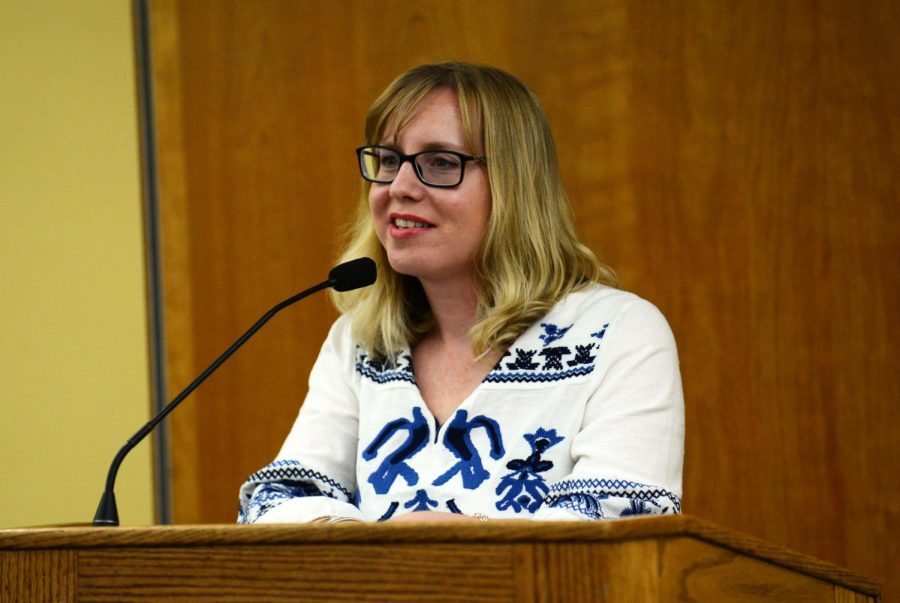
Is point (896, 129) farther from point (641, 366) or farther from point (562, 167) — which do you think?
point (641, 366)

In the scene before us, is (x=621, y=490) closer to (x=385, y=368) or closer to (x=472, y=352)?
(x=472, y=352)

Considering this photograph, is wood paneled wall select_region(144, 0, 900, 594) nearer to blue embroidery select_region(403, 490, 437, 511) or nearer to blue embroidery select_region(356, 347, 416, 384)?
blue embroidery select_region(356, 347, 416, 384)

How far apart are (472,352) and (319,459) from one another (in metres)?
0.31

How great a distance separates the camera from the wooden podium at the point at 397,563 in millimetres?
993

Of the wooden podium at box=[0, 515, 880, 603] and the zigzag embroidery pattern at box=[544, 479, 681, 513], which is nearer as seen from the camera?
the wooden podium at box=[0, 515, 880, 603]

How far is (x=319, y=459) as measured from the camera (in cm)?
195

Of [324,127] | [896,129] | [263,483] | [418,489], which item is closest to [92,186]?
[324,127]

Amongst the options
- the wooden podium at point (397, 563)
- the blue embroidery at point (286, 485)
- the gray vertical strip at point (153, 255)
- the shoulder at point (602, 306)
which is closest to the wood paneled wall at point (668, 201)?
the gray vertical strip at point (153, 255)

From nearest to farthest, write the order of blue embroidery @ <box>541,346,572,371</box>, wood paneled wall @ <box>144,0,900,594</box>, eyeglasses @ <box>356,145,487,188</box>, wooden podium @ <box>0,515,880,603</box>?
wooden podium @ <box>0,515,880,603</box>, blue embroidery @ <box>541,346,572,371</box>, eyeglasses @ <box>356,145,487,188</box>, wood paneled wall @ <box>144,0,900,594</box>

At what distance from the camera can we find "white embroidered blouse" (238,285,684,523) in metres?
1.67

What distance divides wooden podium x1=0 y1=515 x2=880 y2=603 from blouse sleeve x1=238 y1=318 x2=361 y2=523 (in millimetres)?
645

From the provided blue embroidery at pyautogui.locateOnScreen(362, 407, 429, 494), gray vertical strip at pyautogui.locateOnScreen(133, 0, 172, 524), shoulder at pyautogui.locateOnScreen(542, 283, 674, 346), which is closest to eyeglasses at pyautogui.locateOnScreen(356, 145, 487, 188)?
shoulder at pyautogui.locateOnScreen(542, 283, 674, 346)

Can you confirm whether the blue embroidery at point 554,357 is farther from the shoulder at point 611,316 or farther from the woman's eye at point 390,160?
the woman's eye at point 390,160

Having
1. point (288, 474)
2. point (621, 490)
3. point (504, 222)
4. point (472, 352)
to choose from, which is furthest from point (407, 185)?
point (621, 490)
